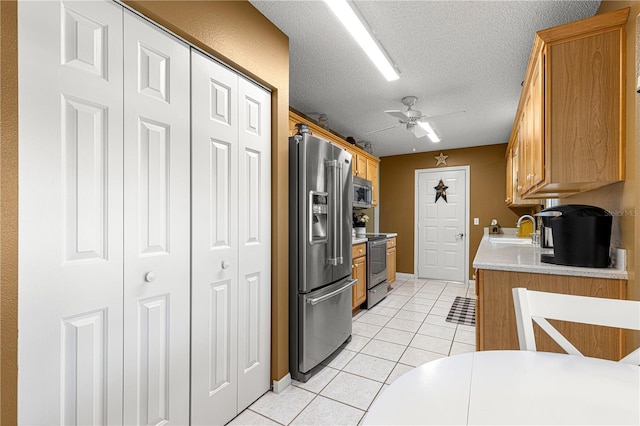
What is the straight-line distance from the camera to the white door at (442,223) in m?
5.62

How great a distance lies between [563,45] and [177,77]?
81.4 inches

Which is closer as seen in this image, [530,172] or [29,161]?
[29,161]

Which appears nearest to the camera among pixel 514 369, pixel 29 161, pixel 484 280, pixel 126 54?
pixel 514 369

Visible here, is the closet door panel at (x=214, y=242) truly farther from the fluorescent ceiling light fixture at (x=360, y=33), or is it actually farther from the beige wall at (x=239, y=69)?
the fluorescent ceiling light fixture at (x=360, y=33)

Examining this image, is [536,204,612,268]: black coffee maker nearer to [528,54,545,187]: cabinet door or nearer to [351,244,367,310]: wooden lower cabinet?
[528,54,545,187]: cabinet door

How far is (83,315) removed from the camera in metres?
1.14

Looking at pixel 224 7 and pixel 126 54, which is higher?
pixel 224 7

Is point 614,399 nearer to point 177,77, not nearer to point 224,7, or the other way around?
point 177,77

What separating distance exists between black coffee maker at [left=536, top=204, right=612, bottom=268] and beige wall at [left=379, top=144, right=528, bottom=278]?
390 centimetres

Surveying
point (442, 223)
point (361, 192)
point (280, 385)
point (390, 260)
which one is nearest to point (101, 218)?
point (280, 385)

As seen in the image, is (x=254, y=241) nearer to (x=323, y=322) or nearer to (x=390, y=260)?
(x=323, y=322)

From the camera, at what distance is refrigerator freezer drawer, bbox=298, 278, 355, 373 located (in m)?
2.22

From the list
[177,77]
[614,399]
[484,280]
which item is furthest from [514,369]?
[177,77]

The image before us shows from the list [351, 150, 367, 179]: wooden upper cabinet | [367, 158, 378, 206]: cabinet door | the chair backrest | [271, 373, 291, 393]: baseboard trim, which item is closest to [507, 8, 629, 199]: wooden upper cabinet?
the chair backrest
